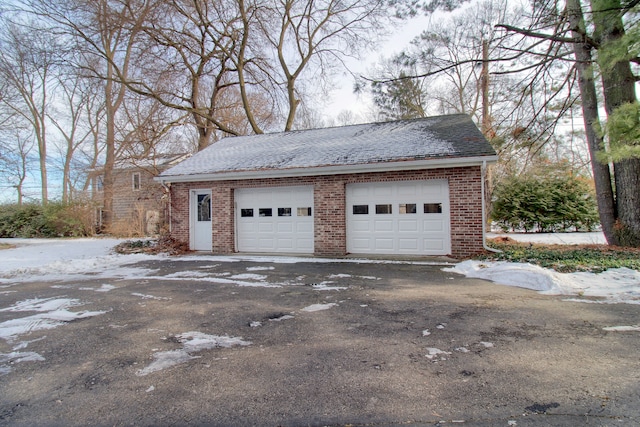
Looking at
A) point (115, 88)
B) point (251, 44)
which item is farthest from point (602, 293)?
point (115, 88)

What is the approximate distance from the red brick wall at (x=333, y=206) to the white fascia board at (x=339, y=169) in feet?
0.52

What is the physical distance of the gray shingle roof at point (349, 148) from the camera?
9.15m

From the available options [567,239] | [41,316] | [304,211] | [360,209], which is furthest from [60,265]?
[567,239]

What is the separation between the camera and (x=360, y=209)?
387 inches

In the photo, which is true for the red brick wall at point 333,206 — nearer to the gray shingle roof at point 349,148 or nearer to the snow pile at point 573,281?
the gray shingle roof at point 349,148

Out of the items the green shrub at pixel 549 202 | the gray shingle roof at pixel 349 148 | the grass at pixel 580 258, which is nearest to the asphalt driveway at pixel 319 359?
the grass at pixel 580 258

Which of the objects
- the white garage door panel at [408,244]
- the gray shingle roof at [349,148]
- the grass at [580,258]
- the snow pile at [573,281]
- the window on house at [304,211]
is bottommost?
the snow pile at [573,281]

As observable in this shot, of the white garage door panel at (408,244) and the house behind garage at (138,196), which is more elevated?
the house behind garage at (138,196)

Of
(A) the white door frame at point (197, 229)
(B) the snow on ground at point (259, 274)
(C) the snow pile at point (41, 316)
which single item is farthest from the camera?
(A) the white door frame at point (197, 229)

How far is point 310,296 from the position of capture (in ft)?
18.2

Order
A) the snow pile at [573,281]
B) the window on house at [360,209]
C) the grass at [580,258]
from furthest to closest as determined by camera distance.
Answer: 1. the window on house at [360,209]
2. the grass at [580,258]
3. the snow pile at [573,281]

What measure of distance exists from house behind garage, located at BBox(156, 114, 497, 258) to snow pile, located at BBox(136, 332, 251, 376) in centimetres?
625

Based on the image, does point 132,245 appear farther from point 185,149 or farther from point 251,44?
point 185,149

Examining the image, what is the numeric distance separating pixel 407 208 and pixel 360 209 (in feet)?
4.24
